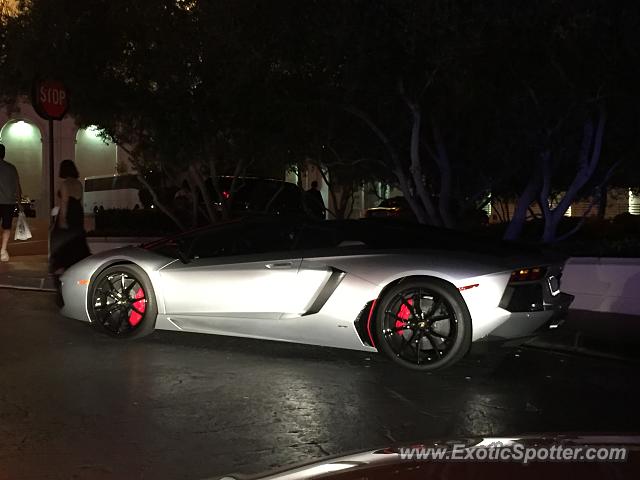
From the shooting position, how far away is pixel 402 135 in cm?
1267

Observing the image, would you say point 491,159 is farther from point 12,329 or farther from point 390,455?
point 390,455

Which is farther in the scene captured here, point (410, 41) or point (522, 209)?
point (522, 209)

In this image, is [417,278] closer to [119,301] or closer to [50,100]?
[119,301]

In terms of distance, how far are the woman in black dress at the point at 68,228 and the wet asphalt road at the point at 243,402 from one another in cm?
248

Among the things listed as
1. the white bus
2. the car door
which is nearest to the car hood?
the car door

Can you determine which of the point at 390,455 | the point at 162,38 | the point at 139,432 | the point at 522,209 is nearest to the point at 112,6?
the point at 162,38

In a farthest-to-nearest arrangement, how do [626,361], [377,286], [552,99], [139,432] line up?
[552,99], [626,361], [377,286], [139,432]

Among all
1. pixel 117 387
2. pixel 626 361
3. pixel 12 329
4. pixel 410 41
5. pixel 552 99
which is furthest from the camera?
pixel 552 99

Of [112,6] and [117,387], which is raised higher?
[112,6]

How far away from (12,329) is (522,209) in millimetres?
7880

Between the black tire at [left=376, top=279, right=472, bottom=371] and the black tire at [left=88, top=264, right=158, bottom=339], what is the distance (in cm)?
239

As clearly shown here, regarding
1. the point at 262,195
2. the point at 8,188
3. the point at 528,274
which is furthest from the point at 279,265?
the point at 262,195

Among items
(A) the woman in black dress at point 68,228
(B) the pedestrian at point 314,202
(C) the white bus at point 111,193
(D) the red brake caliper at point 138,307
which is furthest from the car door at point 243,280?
(C) the white bus at point 111,193

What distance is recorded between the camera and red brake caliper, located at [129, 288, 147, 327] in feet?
24.8
